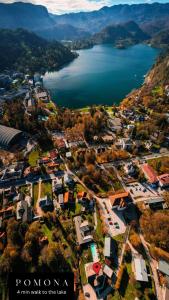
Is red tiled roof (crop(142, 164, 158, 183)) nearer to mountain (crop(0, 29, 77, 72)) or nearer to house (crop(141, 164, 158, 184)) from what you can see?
house (crop(141, 164, 158, 184))

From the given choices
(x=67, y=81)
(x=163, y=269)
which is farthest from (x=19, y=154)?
(x=67, y=81)

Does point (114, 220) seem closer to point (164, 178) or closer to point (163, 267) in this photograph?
point (163, 267)

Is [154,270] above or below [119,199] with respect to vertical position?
below

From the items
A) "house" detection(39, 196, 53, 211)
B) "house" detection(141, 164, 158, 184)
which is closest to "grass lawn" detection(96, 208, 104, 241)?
"house" detection(39, 196, 53, 211)

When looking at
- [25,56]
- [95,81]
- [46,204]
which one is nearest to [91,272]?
[46,204]

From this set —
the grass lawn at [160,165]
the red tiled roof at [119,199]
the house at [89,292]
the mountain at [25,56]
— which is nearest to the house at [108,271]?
the house at [89,292]

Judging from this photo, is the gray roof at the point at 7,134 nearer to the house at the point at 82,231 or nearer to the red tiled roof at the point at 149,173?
the house at the point at 82,231
